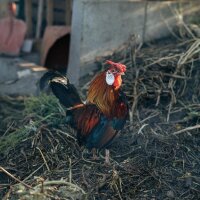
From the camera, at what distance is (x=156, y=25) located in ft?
21.6

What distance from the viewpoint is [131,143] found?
181 inches

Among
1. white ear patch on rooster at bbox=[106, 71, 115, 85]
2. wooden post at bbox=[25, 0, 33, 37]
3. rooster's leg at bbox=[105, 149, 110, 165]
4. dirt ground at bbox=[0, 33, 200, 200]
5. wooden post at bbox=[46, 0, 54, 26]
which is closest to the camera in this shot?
dirt ground at bbox=[0, 33, 200, 200]

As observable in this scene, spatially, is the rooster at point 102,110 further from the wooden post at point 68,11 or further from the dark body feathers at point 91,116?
the wooden post at point 68,11

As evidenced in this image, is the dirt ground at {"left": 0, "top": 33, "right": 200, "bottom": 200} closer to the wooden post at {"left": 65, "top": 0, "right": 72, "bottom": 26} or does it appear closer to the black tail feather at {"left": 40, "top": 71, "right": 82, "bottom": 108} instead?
the black tail feather at {"left": 40, "top": 71, "right": 82, "bottom": 108}

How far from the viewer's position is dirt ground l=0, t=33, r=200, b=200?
3.92 metres

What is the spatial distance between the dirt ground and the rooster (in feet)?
0.85

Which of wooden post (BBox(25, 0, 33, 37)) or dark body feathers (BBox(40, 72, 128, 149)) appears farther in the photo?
wooden post (BBox(25, 0, 33, 37))

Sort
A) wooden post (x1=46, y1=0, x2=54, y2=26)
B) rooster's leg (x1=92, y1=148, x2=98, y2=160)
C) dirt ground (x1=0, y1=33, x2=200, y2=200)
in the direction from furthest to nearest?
wooden post (x1=46, y1=0, x2=54, y2=26) < rooster's leg (x1=92, y1=148, x2=98, y2=160) < dirt ground (x1=0, y1=33, x2=200, y2=200)

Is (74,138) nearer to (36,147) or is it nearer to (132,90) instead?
(36,147)

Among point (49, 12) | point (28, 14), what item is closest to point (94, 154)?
point (49, 12)

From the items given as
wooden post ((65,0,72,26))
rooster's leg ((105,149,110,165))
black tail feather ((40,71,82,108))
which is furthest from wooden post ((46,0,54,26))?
rooster's leg ((105,149,110,165))

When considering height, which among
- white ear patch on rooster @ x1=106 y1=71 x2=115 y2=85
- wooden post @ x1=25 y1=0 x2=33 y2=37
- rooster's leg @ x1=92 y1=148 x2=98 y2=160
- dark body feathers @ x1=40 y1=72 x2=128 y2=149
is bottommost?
rooster's leg @ x1=92 y1=148 x2=98 y2=160

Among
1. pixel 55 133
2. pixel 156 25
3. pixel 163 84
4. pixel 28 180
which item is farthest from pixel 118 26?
pixel 28 180

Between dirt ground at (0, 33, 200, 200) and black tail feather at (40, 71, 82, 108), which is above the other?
black tail feather at (40, 71, 82, 108)
